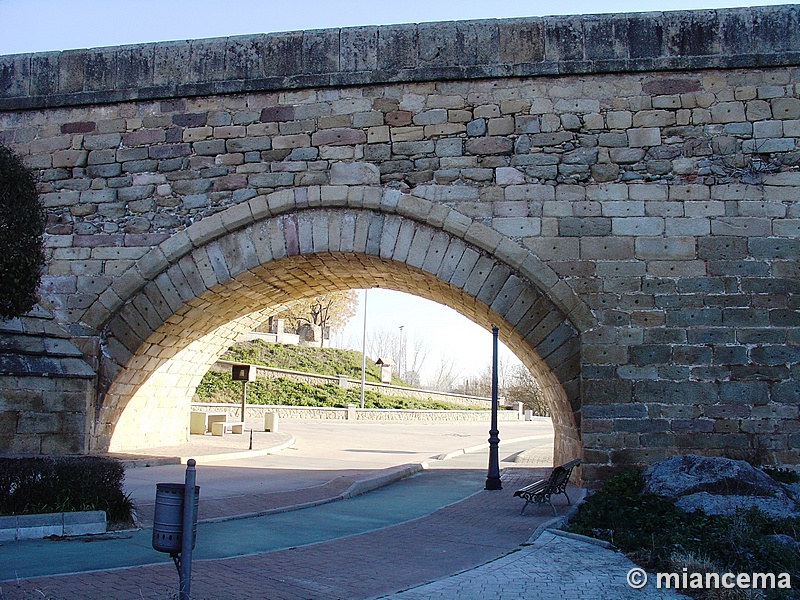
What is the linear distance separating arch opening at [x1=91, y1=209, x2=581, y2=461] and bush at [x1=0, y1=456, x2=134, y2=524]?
3.24 metres

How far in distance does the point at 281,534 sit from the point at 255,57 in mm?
6105

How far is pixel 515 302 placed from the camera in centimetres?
876

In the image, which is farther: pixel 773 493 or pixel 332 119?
pixel 332 119

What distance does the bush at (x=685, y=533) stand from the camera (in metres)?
5.10

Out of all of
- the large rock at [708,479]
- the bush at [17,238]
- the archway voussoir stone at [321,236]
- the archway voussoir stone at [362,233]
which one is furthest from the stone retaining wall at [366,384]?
the large rock at [708,479]

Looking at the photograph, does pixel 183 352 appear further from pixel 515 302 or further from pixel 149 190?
pixel 515 302

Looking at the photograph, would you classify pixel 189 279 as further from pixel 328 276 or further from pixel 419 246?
pixel 419 246

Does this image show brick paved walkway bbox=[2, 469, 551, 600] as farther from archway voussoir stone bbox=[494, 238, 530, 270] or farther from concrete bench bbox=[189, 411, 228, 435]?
concrete bench bbox=[189, 411, 228, 435]

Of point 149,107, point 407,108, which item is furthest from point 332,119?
point 149,107

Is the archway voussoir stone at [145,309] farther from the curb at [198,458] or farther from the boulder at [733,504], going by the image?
the boulder at [733,504]

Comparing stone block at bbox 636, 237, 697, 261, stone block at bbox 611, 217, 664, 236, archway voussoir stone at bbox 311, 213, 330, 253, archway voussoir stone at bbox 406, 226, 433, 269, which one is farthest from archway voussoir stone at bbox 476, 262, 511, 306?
archway voussoir stone at bbox 311, 213, 330, 253

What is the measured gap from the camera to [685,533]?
232 inches

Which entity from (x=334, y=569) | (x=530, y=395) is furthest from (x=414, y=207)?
(x=530, y=395)

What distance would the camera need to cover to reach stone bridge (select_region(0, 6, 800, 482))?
27.7 ft
